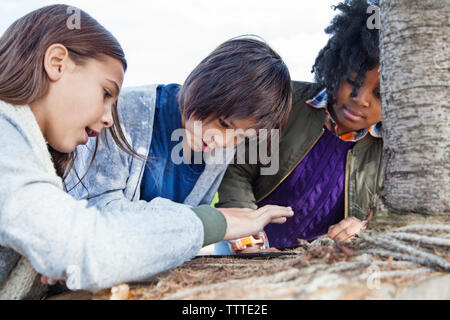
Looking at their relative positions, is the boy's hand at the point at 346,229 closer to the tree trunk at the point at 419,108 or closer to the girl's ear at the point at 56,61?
the tree trunk at the point at 419,108

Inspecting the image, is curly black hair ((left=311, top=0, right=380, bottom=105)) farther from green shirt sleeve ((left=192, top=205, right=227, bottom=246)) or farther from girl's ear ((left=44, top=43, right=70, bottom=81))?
girl's ear ((left=44, top=43, right=70, bottom=81))

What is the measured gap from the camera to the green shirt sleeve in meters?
1.38

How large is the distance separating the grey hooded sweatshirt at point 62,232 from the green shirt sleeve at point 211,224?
2 cm

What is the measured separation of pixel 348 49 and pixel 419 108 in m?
1.10

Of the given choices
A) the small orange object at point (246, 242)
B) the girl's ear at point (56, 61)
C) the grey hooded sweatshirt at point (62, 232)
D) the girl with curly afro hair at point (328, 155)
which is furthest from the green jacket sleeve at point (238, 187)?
the girl's ear at point (56, 61)

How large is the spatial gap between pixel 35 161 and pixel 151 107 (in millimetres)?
1057

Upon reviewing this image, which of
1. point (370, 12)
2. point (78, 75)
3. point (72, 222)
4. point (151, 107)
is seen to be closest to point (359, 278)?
point (72, 222)

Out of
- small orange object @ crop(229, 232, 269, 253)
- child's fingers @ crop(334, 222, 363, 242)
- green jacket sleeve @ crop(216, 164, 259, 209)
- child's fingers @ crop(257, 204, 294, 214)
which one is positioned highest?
child's fingers @ crop(257, 204, 294, 214)

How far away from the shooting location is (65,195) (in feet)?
3.83

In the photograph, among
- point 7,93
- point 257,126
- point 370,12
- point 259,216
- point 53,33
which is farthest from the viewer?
point 370,12

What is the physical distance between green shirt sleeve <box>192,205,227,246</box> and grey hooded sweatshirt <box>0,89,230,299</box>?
2cm

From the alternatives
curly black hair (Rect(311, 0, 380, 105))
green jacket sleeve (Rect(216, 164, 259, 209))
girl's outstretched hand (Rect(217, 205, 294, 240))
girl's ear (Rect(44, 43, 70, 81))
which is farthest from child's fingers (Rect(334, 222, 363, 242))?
girl's ear (Rect(44, 43, 70, 81))

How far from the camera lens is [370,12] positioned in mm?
2502

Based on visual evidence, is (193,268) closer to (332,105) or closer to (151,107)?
(151,107)
